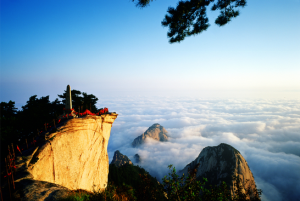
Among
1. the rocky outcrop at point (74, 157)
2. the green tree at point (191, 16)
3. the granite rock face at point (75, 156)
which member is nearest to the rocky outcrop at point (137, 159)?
the granite rock face at point (75, 156)

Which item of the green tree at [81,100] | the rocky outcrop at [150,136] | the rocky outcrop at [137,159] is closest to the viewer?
the green tree at [81,100]

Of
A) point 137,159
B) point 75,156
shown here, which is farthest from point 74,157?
point 137,159

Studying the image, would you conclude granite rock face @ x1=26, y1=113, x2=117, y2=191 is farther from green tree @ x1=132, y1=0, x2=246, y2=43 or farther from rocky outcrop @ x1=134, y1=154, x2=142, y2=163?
rocky outcrop @ x1=134, y1=154, x2=142, y2=163

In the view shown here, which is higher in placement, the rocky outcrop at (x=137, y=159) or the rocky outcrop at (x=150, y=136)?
the rocky outcrop at (x=150, y=136)

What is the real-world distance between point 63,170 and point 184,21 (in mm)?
14760

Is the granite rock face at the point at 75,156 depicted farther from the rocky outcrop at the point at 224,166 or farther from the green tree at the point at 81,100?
the rocky outcrop at the point at 224,166

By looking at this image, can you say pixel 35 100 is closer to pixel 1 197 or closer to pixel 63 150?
pixel 63 150

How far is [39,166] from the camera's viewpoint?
340 inches

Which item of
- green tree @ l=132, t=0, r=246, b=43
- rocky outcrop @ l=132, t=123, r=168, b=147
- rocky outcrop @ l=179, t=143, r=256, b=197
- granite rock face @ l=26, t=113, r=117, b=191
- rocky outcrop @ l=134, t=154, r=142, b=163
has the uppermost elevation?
green tree @ l=132, t=0, r=246, b=43

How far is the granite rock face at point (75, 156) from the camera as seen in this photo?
360 inches

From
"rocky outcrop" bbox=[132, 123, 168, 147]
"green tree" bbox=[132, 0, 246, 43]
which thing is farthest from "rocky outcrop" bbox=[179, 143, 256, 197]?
"rocky outcrop" bbox=[132, 123, 168, 147]

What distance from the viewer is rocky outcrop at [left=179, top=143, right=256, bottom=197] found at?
57.7 m

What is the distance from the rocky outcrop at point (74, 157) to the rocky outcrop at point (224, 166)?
169ft

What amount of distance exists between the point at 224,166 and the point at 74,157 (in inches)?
2862
